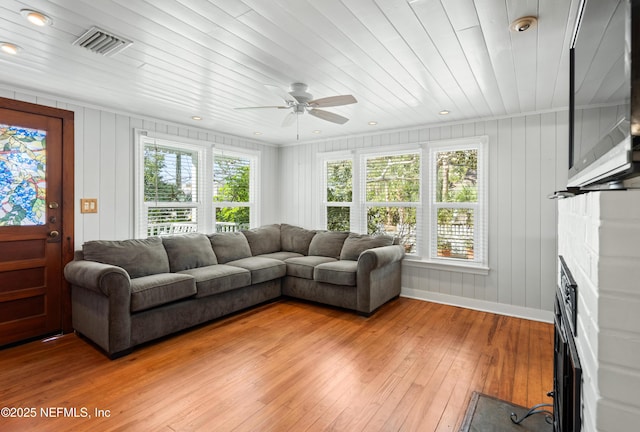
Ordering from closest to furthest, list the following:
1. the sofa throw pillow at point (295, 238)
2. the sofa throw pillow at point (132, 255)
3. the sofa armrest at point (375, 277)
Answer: the sofa throw pillow at point (132, 255), the sofa armrest at point (375, 277), the sofa throw pillow at point (295, 238)

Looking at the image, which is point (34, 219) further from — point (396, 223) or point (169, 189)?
point (396, 223)

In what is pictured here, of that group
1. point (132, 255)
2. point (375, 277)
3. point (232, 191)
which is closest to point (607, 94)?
point (375, 277)

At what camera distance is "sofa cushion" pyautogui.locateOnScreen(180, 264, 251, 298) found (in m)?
3.57

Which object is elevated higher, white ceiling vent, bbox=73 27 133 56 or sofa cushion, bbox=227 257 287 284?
white ceiling vent, bbox=73 27 133 56

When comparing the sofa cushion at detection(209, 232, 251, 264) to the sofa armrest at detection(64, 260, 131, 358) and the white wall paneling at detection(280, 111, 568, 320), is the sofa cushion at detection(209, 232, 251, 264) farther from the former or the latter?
the white wall paneling at detection(280, 111, 568, 320)

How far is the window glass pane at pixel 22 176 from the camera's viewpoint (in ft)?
10.2

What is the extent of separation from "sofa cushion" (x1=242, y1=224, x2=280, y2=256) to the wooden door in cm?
224

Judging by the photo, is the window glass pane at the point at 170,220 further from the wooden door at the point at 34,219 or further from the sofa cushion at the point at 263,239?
the wooden door at the point at 34,219

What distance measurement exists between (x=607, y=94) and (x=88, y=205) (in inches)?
169

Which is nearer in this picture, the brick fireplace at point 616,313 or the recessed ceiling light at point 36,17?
the brick fireplace at point 616,313

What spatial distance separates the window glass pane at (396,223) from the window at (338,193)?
427 mm

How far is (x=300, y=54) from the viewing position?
2.44 metres

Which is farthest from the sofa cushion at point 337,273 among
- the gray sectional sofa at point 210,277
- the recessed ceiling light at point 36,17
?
the recessed ceiling light at point 36,17

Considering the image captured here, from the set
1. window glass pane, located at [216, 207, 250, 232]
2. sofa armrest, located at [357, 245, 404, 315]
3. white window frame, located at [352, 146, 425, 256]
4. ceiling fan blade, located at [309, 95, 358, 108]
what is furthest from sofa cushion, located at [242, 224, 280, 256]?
ceiling fan blade, located at [309, 95, 358, 108]
